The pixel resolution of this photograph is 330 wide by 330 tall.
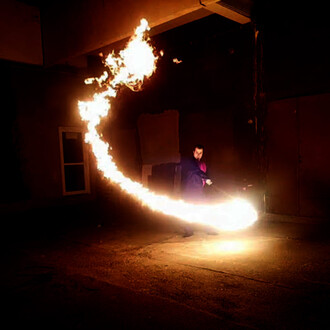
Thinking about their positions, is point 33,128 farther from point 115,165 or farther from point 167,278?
point 167,278

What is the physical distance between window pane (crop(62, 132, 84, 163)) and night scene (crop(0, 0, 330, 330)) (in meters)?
0.08

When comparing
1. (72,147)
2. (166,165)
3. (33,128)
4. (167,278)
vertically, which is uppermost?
(33,128)

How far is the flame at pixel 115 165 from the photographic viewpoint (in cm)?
784

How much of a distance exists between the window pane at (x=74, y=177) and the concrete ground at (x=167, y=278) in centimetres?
444

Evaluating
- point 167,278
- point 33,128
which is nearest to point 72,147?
point 33,128

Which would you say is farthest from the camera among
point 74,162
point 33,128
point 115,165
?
point 74,162

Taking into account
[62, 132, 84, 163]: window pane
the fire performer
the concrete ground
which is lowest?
the concrete ground

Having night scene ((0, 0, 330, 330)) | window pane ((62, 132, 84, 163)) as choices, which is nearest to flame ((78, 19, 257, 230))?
night scene ((0, 0, 330, 330))

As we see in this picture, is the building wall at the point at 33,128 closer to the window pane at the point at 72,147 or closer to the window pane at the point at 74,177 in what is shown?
the window pane at the point at 72,147

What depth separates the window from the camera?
12.8 meters

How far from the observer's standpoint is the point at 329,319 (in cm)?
370

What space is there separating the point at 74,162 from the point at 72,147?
0.60m

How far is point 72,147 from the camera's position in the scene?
13078 millimetres

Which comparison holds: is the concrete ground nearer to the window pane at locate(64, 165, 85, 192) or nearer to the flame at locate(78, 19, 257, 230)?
the flame at locate(78, 19, 257, 230)
